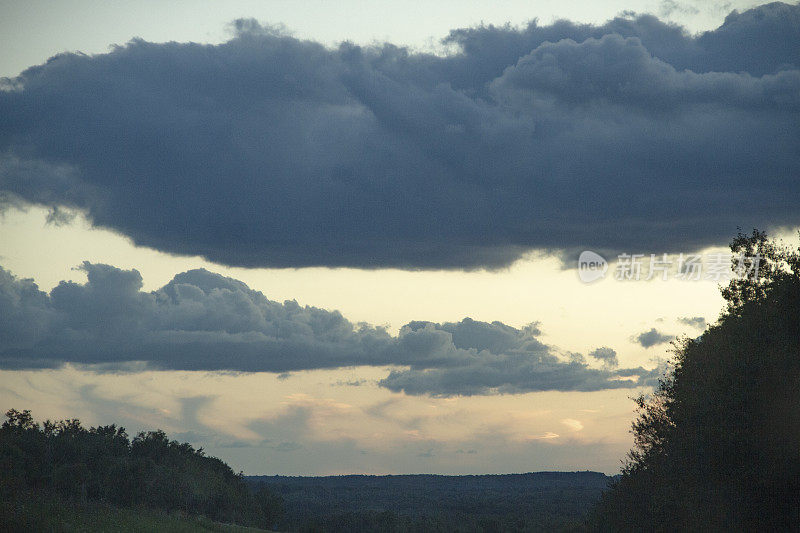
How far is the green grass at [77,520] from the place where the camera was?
1964 inches

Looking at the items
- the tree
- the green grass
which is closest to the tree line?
the green grass

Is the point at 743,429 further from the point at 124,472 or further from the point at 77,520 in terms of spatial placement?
the point at 124,472

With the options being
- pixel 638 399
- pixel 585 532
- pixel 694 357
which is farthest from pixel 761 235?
pixel 585 532

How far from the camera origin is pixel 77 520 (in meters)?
61.4

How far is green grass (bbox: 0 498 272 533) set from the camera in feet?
164

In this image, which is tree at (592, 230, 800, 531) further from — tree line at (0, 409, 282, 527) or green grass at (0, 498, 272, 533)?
tree line at (0, 409, 282, 527)

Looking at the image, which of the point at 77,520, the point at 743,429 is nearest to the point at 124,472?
the point at 77,520

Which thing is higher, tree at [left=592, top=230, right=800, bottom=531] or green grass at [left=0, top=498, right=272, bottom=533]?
tree at [left=592, top=230, right=800, bottom=531]

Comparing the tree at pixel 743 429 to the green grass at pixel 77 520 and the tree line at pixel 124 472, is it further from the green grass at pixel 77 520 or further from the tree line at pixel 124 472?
the tree line at pixel 124 472

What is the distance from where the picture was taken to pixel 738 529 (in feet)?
135

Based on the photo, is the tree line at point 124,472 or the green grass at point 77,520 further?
the tree line at point 124,472

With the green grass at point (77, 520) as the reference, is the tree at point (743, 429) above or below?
above

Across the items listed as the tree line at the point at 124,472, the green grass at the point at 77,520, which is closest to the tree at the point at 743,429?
the green grass at the point at 77,520

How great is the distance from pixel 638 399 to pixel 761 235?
21.5m
